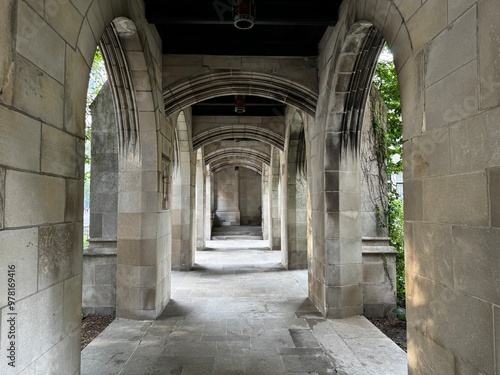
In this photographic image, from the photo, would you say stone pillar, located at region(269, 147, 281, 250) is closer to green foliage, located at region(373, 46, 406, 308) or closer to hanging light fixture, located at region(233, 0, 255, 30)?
green foliage, located at region(373, 46, 406, 308)

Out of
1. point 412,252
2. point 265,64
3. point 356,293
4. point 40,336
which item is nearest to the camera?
point 40,336

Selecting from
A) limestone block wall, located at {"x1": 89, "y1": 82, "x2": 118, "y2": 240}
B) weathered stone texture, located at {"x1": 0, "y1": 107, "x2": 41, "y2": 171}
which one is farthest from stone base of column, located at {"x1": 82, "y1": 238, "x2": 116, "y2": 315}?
weathered stone texture, located at {"x1": 0, "y1": 107, "x2": 41, "y2": 171}

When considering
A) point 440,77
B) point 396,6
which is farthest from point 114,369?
point 396,6

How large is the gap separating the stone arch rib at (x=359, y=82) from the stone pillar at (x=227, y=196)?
51.8 feet

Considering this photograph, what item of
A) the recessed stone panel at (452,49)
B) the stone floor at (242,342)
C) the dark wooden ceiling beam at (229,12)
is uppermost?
the dark wooden ceiling beam at (229,12)

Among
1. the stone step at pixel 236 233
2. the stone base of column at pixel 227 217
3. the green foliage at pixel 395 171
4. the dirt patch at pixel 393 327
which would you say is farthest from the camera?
the stone base of column at pixel 227 217

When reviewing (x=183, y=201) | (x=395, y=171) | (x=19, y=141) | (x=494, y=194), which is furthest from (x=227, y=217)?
(x=494, y=194)

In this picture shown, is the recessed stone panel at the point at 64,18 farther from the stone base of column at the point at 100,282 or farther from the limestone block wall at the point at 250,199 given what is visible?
the limestone block wall at the point at 250,199

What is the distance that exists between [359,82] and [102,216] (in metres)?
3.61

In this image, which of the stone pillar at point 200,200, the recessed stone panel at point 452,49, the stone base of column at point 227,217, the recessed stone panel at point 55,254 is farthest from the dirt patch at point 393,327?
the stone base of column at point 227,217

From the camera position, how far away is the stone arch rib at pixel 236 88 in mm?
4770

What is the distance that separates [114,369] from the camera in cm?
300

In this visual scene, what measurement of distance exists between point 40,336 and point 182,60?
12.7 feet

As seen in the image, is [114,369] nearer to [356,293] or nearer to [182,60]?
[356,293]
